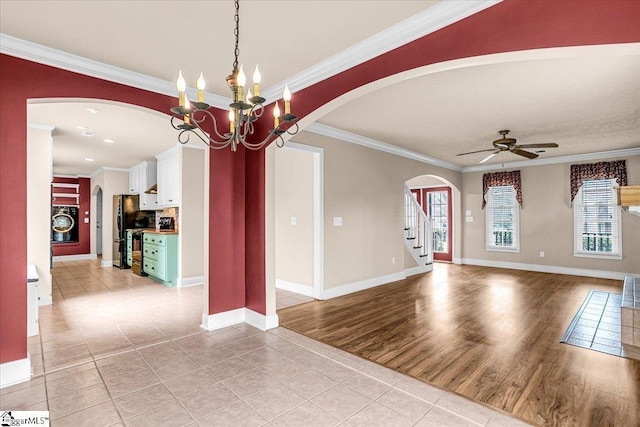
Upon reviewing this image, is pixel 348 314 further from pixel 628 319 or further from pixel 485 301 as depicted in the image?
pixel 628 319

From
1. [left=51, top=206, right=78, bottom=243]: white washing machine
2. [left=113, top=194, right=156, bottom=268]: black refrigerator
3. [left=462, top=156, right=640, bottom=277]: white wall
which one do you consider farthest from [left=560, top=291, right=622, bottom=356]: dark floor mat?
[left=51, top=206, right=78, bottom=243]: white washing machine

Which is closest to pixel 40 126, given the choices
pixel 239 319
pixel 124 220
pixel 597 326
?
pixel 124 220

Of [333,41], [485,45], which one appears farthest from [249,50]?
[485,45]

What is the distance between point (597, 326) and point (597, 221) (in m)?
4.34

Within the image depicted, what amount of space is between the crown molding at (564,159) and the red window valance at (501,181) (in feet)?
0.59

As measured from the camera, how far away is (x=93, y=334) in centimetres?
358

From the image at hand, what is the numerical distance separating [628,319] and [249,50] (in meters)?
4.38

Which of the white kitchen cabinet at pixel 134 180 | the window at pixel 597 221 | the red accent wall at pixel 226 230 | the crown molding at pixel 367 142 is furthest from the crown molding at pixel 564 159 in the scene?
the white kitchen cabinet at pixel 134 180

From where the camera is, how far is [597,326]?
389cm

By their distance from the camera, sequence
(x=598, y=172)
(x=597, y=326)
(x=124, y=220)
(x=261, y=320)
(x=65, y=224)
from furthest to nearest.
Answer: (x=65, y=224)
(x=124, y=220)
(x=598, y=172)
(x=597, y=326)
(x=261, y=320)

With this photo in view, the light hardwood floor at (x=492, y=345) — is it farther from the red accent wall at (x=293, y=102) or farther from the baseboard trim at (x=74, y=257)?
the baseboard trim at (x=74, y=257)

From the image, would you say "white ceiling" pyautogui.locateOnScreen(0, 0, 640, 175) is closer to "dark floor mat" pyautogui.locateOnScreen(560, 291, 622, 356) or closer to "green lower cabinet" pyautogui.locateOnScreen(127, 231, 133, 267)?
"green lower cabinet" pyautogui.locateOnScreen(127, 231, 133, 267)

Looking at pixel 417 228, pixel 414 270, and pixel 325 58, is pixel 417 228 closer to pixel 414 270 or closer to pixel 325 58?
pixel 414 270

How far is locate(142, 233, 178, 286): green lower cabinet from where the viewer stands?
19.7 feet
